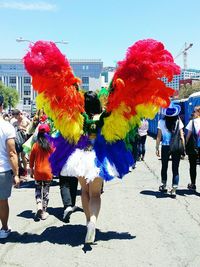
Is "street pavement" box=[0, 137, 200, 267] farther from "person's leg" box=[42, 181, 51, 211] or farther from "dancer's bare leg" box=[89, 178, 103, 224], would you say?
"dancer's bare leg" box=[89, 178, 103, 224]

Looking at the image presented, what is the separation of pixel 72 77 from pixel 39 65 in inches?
16.5

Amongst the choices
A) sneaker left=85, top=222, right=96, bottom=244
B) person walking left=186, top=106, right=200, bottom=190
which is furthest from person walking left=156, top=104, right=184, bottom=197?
sneaker left=85, top=222, right=96, bottom=244

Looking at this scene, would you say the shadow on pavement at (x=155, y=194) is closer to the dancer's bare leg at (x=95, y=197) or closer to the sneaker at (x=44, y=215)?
the sneaker at (x=44, y=215)

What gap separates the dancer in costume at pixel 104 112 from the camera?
15.8 feet

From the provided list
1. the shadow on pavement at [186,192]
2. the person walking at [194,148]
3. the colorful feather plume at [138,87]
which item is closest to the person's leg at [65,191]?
the colorful feather plume at [138,87]

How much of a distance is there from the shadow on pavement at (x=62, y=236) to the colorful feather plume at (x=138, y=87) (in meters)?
1.25

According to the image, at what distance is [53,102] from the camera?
4.95m

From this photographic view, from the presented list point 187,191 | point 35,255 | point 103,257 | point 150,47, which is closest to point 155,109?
point 150,47

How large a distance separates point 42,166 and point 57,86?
170 cm

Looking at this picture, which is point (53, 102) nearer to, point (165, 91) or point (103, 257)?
point (165, 91)

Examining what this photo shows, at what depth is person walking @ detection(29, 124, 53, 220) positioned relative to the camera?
6.19m

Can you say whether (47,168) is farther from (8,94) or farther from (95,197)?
(8,94)

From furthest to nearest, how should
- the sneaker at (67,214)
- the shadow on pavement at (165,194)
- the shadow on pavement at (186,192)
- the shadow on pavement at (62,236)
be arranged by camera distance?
the shadow on pavement at (186,192) < the shadow on pavement at (165,194) < the sneaker at (67,214) < the shadow on pavement at (62,236)

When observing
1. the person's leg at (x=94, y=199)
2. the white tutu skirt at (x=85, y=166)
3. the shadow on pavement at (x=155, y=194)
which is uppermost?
the white tutu skirt at (x=85, y=166)
